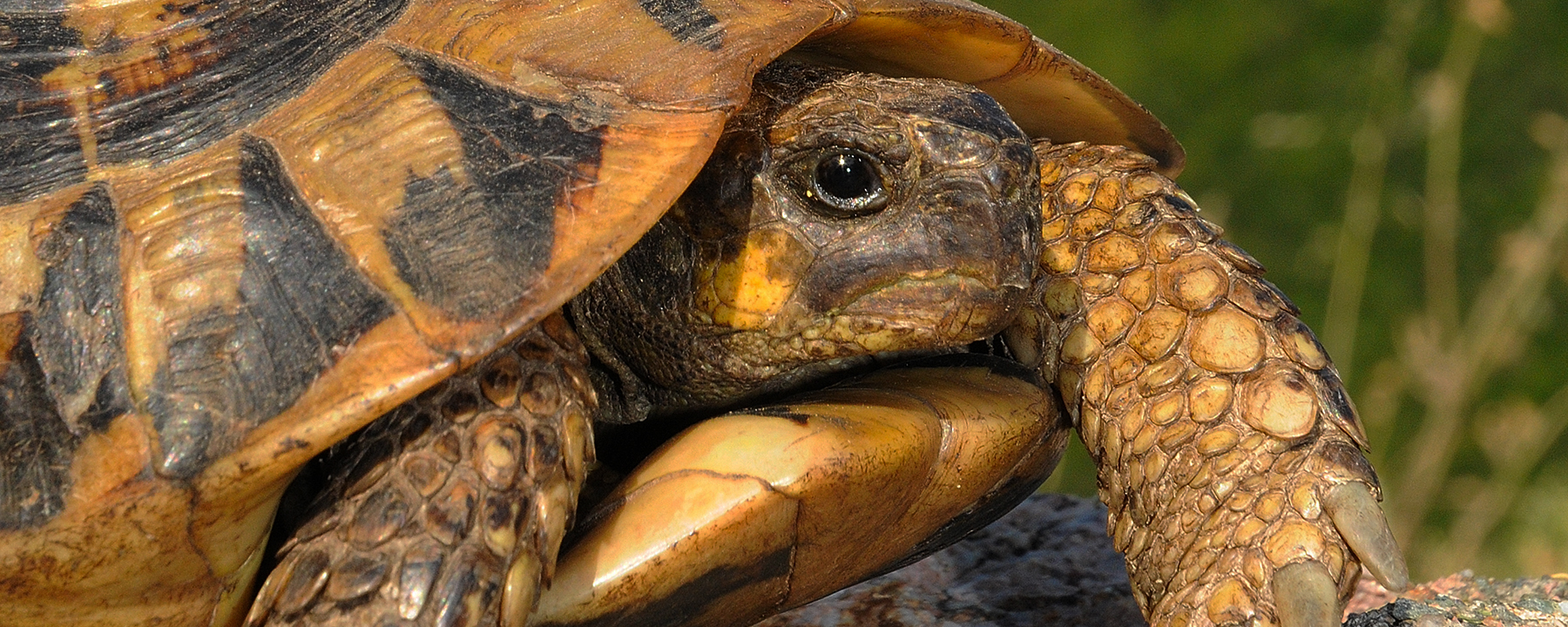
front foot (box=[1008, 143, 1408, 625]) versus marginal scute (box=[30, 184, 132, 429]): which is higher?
marginal scute (box=[30, 184, 132, 429])

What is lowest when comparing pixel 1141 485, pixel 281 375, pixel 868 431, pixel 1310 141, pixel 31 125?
pixel 1310 141

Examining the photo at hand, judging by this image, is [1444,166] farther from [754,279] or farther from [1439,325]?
[754,279]

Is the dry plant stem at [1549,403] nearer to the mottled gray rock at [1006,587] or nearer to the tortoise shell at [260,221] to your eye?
the mottled gray rock at [1006,587]

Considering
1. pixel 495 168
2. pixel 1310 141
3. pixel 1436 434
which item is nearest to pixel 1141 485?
pixel 495 168

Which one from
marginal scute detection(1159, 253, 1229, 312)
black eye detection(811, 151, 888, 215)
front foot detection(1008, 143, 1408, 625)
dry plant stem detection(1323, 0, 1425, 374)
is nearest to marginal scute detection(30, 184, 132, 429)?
black eye detection(811, 151, 888, 215)

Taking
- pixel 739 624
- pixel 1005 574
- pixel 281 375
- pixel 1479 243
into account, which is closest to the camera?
pixel 281 375

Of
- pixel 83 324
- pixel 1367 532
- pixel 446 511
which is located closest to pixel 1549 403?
pixel 1367 532

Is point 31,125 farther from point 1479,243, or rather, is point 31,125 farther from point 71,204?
point 1479,243

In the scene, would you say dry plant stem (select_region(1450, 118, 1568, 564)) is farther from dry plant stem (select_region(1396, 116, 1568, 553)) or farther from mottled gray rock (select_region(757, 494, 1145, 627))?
mottled gray rock (select_region(757, 494, 1145, 627))
